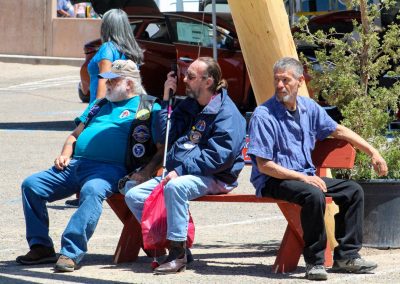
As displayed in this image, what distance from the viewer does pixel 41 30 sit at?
28.8 metres

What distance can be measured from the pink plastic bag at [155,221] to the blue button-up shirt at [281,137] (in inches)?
25.2

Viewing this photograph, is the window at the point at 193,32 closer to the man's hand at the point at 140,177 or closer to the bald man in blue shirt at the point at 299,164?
the man's hand at the point at 140,177

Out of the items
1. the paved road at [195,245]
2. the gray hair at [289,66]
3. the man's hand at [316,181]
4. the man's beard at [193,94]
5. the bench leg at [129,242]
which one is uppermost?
the gray hair at [289,66]

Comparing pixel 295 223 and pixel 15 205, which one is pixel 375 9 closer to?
pixel 295 223

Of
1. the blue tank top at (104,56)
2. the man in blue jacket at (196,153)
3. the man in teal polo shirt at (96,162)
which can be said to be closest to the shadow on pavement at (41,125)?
the blue tank top at (104,56)

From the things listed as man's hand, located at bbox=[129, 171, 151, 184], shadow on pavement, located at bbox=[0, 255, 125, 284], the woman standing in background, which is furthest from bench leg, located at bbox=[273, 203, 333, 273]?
the woman standing in background

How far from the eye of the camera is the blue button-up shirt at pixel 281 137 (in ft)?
23.6

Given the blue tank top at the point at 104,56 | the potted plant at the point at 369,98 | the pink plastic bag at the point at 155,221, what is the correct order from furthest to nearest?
the blue tank top at the point at 104,56, the potted plant at the point at 369,98, the pink plastic bag at the point at 155,221

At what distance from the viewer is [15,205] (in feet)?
33.7

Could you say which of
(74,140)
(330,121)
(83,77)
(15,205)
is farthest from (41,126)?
(330,121)

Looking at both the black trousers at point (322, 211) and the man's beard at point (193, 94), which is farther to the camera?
the man's beard at point (193, 94)

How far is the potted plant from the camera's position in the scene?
26.1 feet

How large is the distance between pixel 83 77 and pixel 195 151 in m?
10.0

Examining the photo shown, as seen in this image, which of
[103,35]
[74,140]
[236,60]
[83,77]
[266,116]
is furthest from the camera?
[83,77]
